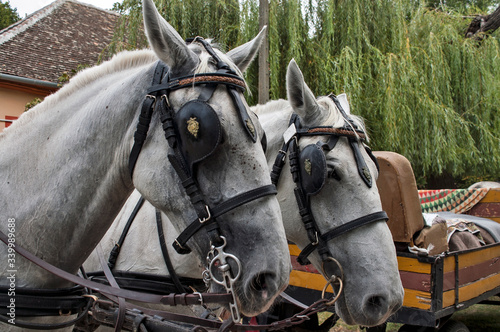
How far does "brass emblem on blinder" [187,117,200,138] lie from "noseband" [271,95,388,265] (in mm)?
1111

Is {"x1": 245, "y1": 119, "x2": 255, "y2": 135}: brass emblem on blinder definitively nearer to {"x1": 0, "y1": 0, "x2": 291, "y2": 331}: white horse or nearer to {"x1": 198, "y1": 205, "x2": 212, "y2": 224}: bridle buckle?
{"x1": 0, "y1": 0, "x2": 291, "y2": 331}: white horse

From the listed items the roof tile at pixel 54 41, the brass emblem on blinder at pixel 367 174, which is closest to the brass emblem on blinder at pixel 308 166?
the brass emblem on blinder at pixel 367 174

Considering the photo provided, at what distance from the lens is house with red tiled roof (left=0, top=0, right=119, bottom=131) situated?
907cm

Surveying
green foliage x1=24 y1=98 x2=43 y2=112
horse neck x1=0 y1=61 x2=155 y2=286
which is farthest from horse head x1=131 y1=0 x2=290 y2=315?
green foliage x1=24 y1=98 x2=43 y2=112

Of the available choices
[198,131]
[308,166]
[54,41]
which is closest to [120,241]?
[308,166]

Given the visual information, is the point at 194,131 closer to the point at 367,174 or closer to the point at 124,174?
the point at 124,174

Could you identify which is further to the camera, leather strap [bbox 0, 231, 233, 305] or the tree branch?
the tree branch

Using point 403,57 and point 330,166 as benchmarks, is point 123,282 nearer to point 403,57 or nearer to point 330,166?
point 330,166

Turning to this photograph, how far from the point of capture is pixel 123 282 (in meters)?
2.21

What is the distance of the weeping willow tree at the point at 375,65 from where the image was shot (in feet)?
19.8

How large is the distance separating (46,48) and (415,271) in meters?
11.0

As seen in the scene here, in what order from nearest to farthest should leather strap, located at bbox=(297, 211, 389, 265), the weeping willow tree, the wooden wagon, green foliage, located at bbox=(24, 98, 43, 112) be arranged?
leather strap, located at bbox=(297, 211, 389, 265) < the wooden wagon < green foliage, located at bbox=(24, 98, 43, 112) < the weeping willow tree

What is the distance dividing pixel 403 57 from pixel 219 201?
596 centimetres

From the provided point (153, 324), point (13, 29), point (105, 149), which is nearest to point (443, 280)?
point (153, 324)
